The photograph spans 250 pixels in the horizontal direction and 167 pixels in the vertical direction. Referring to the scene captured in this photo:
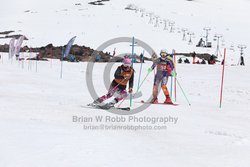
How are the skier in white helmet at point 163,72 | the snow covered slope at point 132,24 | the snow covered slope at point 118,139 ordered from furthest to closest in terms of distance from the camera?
1. the snow covered slope at point 132,24
2. the skier in white helmet at point 163,72
3. the snow covered slope at point 118,139

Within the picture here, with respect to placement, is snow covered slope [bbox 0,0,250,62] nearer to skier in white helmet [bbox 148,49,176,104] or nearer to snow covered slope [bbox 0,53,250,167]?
skier in white helmet [bbox 148,49,176,104]

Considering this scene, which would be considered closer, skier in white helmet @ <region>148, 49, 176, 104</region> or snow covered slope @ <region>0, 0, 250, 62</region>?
skier in white helmet @ <region>148, 49, 176, 104</region>

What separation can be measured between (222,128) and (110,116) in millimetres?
2708

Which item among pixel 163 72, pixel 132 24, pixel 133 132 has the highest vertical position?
pixel 132 24

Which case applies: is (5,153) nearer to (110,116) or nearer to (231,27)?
(110,116)

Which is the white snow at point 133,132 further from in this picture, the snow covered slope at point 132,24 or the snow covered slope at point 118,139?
the snow covered slope at point 132,24

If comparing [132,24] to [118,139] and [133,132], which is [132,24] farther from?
[118,139]

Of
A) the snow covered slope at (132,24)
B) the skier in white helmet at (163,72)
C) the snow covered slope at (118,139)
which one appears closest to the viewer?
the snow covered slope at (118,139)

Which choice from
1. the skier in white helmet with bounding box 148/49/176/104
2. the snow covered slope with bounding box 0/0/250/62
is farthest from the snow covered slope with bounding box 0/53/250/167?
the snow covered slope with bounding box 0/0/250/62

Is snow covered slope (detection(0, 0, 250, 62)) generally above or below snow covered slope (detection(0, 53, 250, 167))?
above

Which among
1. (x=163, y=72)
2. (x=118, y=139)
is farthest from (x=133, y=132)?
(x=163, y=72)

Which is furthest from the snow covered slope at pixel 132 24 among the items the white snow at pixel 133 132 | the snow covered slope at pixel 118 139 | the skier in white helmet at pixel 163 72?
the snow covered slope at pixel 118 139

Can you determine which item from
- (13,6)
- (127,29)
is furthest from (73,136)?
(13,6)

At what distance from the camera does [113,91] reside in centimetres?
1145
